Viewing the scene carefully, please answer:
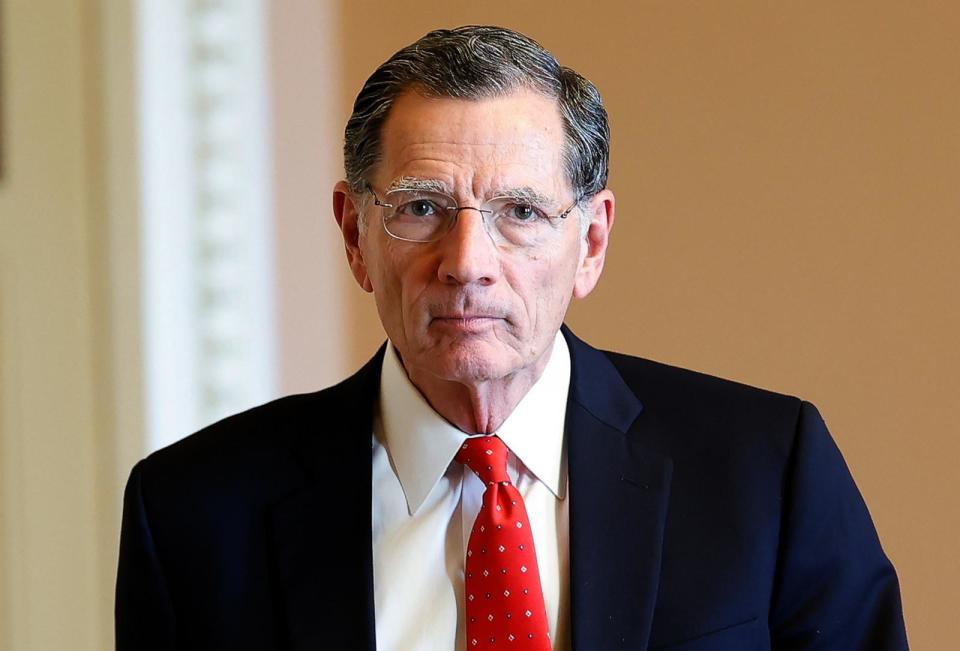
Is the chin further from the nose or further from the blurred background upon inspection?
the blurred background

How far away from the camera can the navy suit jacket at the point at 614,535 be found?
1.49 m

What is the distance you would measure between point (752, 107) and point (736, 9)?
156mm

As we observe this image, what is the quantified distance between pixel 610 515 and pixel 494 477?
132 mm

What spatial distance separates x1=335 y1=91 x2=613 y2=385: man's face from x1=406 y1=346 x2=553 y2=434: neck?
6cm

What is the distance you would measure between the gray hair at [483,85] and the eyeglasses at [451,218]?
0.23 feet

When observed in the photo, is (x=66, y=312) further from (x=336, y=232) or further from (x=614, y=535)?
(x=614, y=535)

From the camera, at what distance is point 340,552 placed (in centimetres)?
153

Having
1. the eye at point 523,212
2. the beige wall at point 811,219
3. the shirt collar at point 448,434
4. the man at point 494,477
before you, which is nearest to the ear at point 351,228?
the man at point 494,477

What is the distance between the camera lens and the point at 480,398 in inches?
61.1

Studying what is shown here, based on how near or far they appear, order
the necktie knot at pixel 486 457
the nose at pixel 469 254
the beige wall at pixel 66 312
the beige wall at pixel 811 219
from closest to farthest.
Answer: the nose at pixel 469 254 → the necktie knot at pixel 486 457 → the beige wall at pixel 811 219 → the beige wall at pixel 66 312

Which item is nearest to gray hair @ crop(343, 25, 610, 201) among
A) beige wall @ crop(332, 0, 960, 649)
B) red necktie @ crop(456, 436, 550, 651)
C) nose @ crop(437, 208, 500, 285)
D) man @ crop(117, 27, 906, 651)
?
man @ crop(117, 27, 906, 651)

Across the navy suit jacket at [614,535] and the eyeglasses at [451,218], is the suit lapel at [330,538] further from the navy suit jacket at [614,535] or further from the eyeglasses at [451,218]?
the eyeglasses at [451,218]

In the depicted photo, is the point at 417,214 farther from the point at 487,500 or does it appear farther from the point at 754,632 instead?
the point at 754,632

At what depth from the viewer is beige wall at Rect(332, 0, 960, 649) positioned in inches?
82.0
